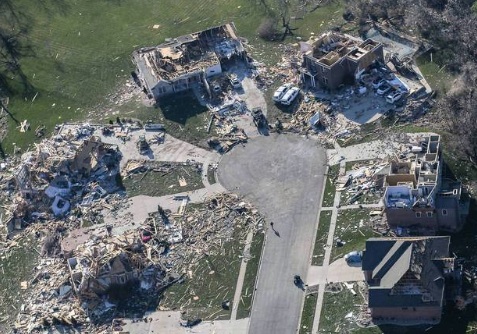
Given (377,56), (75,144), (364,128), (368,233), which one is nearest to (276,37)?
(377,56)

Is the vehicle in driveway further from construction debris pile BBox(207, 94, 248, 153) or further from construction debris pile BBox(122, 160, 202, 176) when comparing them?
construction debris pile BBox(122, 160, 202, 176)

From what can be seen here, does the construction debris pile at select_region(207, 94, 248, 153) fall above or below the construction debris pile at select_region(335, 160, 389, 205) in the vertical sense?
above

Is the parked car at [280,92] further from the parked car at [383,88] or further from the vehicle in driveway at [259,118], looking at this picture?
the parked car at [383,88]

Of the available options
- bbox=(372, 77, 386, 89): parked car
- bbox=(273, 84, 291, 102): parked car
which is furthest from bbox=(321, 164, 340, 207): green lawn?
bbox=(273, 84, 291, 102): parked car

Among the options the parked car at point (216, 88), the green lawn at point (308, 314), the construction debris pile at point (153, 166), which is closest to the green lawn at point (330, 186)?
the green lawn at point (308, 314)

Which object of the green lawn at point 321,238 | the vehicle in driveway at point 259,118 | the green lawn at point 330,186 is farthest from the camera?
the vehicle in driveway at point 259,118
